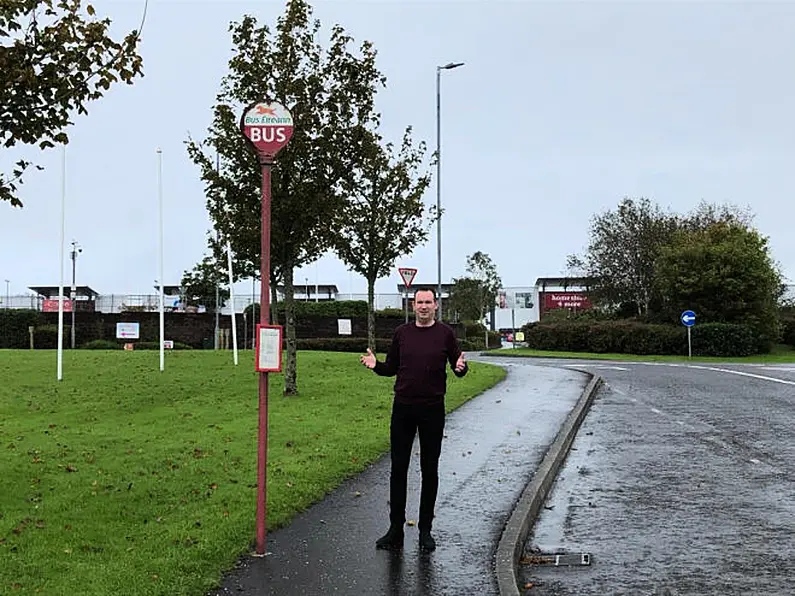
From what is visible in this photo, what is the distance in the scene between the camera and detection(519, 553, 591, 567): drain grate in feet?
22.2

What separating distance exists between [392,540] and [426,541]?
24cm

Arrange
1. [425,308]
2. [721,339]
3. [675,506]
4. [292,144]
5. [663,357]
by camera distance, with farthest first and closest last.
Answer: [721,339], [663,357], [292,144], [675,506], [425,308]

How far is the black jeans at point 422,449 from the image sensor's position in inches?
276

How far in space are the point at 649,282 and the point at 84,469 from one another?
52196 mm

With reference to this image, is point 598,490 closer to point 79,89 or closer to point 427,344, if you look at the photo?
point 427,344

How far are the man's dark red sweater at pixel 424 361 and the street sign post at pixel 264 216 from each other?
918mm

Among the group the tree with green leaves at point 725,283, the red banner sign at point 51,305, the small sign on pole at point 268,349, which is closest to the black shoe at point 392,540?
the small sign on pole at point 268,349

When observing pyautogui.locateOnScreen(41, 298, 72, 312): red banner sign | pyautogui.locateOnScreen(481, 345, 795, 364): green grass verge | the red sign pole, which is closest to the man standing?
the red sign pole

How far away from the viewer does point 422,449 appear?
280 inches

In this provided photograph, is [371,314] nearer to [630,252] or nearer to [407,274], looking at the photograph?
[407,274]

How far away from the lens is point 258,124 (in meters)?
7.20

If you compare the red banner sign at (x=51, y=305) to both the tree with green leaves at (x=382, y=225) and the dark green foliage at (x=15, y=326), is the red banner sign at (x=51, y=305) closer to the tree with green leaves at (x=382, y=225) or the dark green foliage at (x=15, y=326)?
the dark green foliage at (x=15, y=326)

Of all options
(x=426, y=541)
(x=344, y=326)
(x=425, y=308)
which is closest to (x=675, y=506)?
(x=426, y=541)

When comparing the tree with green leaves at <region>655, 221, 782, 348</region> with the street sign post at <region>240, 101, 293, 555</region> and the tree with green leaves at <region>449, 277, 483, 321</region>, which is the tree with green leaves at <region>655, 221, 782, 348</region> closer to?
the tree with green leaves at <region>449, 277, 483, 321</region>
